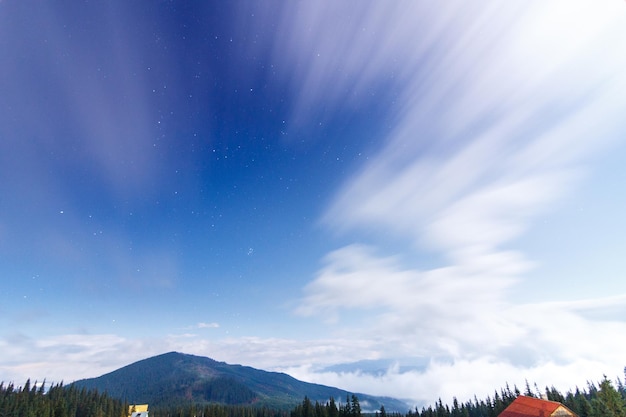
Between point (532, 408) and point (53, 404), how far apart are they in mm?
121432

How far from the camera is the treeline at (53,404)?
282ft

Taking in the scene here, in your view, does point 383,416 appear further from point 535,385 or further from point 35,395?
point 35,395

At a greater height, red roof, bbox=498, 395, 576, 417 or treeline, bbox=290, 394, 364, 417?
red roof, bbox=498, 395, 576, 417

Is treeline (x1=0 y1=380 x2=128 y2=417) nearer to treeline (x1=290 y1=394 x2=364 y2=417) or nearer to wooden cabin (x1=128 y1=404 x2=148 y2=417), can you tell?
wooden cabin (x1=128 y1=404 x2=148 y2=417)

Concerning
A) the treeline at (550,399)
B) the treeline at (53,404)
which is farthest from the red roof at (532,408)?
the treeline at (53,404)

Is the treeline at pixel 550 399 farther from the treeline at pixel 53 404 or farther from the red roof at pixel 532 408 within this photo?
the treeline at pixel 53 404

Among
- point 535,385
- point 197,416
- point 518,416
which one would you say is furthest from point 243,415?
point 518,416

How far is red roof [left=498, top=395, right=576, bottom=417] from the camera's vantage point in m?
48.4

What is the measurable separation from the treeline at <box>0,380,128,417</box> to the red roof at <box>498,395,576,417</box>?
336 ft

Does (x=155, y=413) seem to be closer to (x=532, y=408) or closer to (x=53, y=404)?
(x=53, y=404)

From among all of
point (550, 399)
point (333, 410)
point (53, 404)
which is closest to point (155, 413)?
point (53, 404)

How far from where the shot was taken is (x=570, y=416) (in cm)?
4769

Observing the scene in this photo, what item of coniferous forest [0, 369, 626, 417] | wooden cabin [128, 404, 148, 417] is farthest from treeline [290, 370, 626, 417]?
wooden cabin [128, 404, 148, 417]

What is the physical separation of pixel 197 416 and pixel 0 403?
76018 mm
